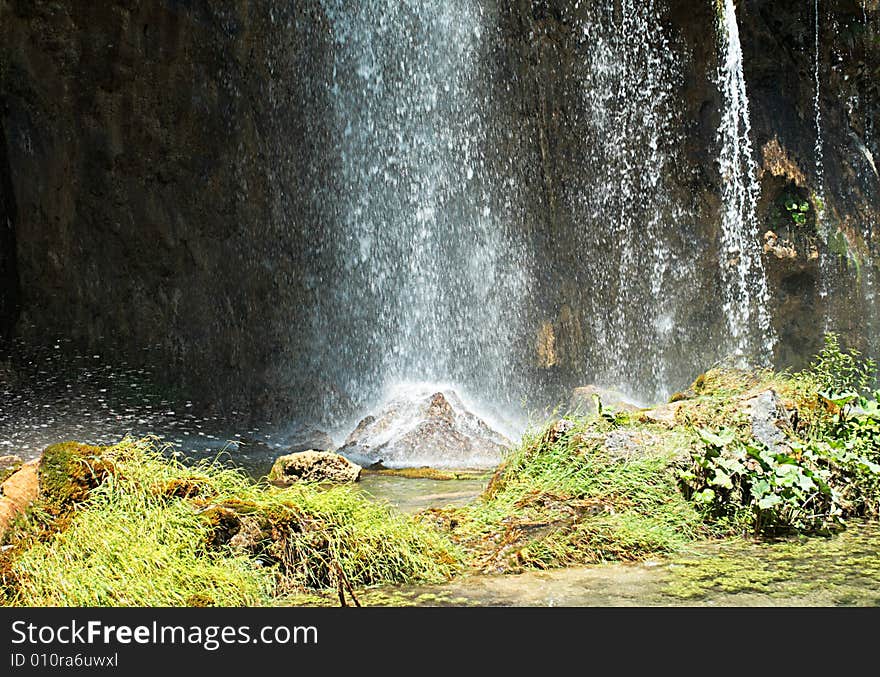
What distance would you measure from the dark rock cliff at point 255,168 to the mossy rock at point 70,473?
10.0 m

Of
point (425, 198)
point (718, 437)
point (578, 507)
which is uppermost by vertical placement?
point (425, 198)

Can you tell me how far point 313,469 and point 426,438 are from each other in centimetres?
242

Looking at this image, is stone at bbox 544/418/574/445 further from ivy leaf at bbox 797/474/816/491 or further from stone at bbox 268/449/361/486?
stone at bbox 268/449/361/486

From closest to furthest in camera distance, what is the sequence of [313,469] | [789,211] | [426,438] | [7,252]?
[313,469] < [426,438] < [7,252] < [789,211]

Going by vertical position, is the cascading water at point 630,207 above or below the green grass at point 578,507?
above

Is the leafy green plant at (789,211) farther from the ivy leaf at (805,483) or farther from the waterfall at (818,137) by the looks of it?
the ivy leaf at (805,483)

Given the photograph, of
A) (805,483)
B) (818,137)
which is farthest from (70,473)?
(818,137)

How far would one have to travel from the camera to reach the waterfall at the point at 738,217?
43.2 feet

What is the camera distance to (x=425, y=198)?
13.8m

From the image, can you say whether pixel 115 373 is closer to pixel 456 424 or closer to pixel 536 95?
pixel 456 424

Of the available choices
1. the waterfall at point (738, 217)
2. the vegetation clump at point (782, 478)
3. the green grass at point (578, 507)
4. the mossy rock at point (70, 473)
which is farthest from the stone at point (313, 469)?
the waterfall at point (738, 217)

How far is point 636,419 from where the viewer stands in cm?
534

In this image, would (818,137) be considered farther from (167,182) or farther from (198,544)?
(198,544)
